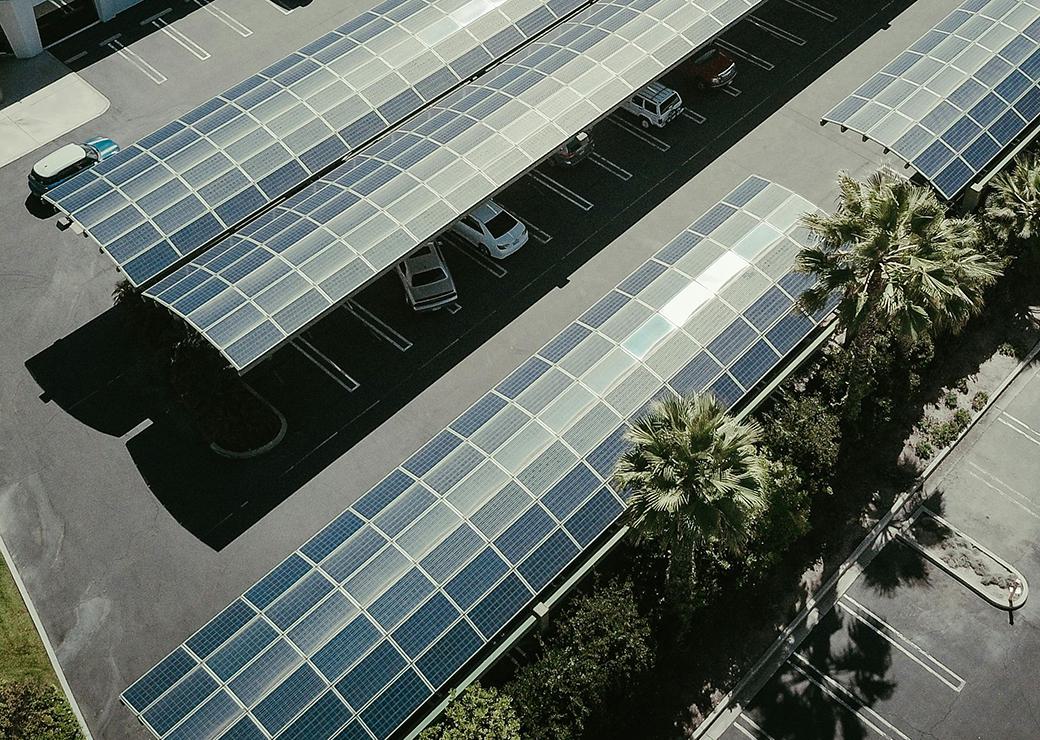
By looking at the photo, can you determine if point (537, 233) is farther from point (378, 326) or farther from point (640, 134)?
point (378, 326)

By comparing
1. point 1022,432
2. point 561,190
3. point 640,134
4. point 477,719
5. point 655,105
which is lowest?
point 477,719

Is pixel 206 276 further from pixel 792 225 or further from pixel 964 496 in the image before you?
pixel 964 496

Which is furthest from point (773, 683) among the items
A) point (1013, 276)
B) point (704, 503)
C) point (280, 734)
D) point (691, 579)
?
point (1013, 276)

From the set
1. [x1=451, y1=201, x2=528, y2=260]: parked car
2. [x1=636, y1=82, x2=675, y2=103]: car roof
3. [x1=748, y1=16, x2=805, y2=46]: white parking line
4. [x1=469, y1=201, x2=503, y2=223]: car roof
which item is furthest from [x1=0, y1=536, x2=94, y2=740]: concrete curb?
[x1=748, y1=16, x2=805, y2=46]: white parking line

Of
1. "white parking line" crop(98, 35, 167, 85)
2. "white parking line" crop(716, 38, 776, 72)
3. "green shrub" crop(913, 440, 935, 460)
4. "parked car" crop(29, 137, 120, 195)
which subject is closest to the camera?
"green shrub" crop(913, 440, 935, 460)

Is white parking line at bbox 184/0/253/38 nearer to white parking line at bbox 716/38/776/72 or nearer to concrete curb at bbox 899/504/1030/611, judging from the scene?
white parking line at bbox 716/38/776/72

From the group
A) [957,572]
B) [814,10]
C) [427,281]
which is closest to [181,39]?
[427,281]
